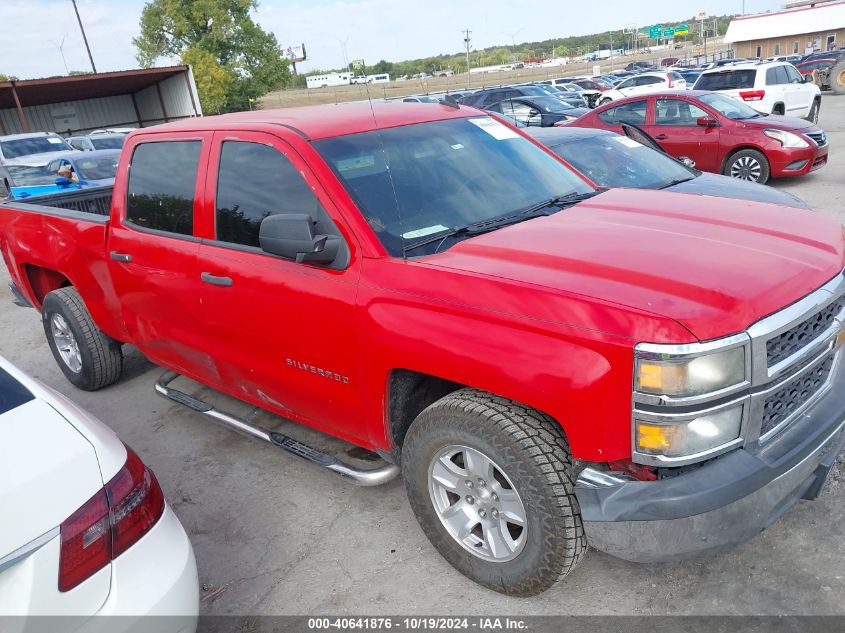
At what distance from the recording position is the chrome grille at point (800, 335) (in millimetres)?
2303

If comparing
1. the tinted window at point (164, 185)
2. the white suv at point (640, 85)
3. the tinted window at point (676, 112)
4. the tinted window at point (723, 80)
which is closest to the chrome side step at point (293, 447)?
the tinted window at point (164, 185)

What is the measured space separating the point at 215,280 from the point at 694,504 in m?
2.45

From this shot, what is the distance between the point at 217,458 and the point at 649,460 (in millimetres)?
2859

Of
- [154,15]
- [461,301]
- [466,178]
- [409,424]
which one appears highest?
[154,15]

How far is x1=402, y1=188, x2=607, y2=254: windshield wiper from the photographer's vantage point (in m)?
2.99

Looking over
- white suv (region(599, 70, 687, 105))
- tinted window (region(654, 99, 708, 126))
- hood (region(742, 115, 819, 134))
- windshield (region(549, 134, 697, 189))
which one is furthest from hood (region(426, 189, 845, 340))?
white suv (region(599, 70, 687, 105))

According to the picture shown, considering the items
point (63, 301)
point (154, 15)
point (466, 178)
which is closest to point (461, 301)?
point (466, 178)

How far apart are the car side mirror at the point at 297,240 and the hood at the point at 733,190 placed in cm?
442

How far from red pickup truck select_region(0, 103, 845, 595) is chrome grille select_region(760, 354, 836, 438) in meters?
0.01

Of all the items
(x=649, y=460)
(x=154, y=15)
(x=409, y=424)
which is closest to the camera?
(x=649, y=460)

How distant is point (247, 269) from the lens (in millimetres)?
3314

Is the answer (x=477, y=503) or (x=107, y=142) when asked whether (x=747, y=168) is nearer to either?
(x=477, y=503)

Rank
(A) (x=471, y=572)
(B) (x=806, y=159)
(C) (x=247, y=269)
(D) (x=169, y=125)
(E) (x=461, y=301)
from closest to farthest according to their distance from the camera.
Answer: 1. (E) (x=461, y=301)
2. (A) (x=471, y=572)
3. (C) (x=247, y=269)
4. (D) (x=169, y=125)
5. (B) (x=806, y=159)

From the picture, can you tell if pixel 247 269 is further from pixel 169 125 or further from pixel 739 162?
pixel 739 162
